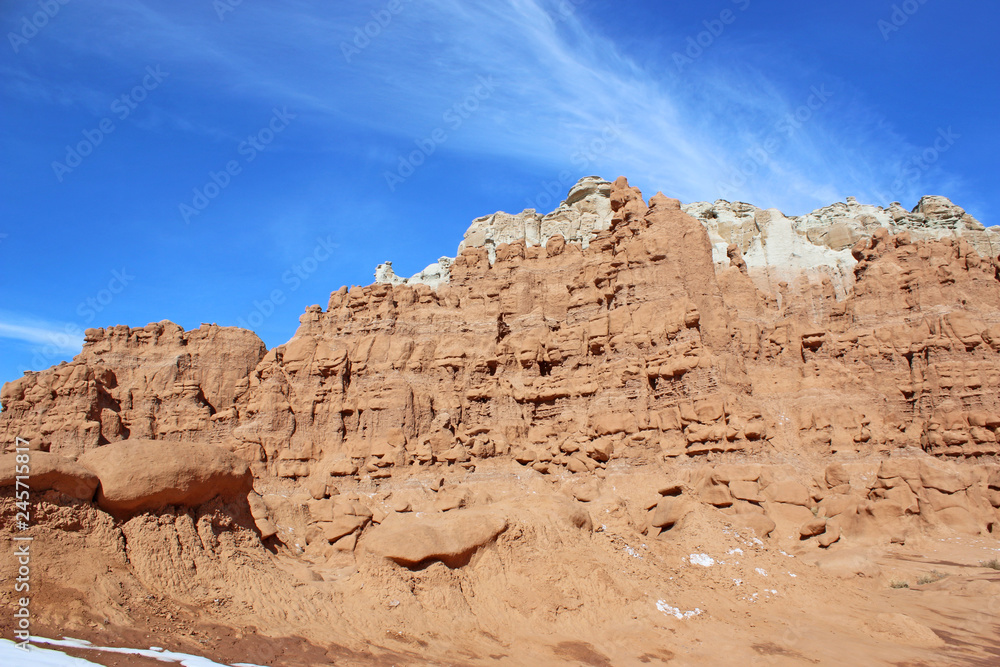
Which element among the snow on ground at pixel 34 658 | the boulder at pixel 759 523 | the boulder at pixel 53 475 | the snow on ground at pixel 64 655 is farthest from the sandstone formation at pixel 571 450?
the snow on ground at pixel 34 658

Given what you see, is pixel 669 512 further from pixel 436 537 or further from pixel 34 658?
pixel 34 658

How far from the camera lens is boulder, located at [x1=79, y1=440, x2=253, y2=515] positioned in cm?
1377

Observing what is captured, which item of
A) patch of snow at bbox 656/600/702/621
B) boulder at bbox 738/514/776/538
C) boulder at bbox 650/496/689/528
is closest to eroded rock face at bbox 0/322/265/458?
boulder at bbox 650/496/689/528

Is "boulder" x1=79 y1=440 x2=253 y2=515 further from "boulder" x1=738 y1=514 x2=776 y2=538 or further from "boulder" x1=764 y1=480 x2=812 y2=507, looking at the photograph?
"boulder" x1=764 y1=480 x2=812 y2=507

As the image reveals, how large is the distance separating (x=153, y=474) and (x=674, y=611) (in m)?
13.8

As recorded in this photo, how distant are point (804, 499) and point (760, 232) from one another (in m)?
37.3

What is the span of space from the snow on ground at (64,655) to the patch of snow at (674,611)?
11452 millimetres

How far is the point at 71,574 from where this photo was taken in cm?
1188

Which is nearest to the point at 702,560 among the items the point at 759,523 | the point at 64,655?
the point at 759,523

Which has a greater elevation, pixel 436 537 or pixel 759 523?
pixel 436 537

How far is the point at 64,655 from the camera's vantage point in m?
9.17

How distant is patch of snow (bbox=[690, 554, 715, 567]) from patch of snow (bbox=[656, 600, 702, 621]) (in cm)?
312

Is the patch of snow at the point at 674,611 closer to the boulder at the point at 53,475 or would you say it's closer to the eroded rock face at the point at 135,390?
the boulder at the point at 53,475

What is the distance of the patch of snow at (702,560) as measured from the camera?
71.0 feet
